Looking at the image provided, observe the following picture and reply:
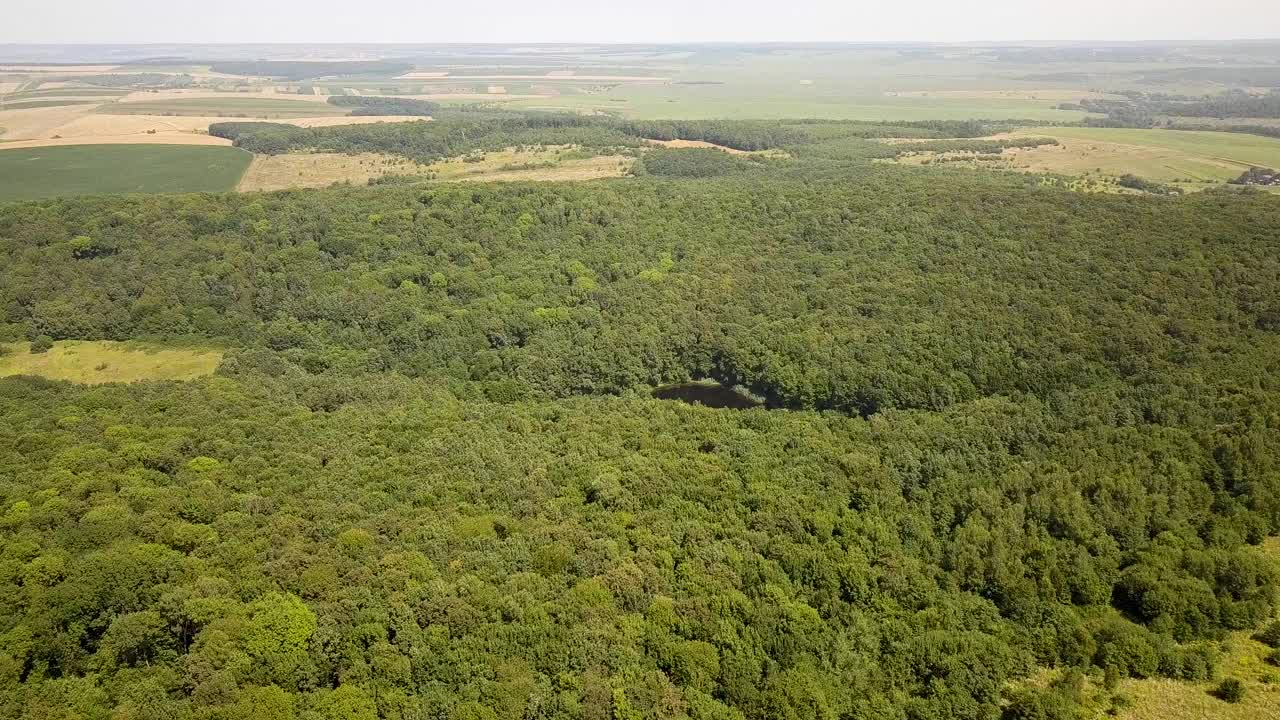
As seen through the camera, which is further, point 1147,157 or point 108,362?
point 1147,157

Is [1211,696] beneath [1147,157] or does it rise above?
beneath

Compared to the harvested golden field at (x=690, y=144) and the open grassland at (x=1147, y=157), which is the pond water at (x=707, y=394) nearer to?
the open grassland at (x=1147, y=157)

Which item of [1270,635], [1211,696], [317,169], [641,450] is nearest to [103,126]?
[317,169]

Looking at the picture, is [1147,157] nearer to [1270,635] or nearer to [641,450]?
[1270,635]

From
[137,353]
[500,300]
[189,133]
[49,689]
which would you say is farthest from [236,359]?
[189,133]

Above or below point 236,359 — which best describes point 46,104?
above

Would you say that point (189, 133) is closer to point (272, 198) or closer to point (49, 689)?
point (272, 198)

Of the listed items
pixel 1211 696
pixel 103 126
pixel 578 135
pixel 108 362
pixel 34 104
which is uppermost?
pixel 34 104
